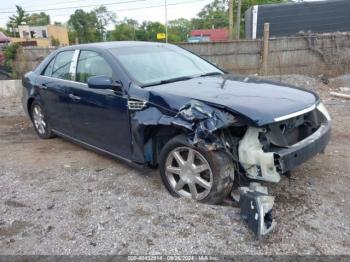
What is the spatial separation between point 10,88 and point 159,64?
8044 millimetres

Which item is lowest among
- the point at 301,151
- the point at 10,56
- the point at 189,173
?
the point at 189,173

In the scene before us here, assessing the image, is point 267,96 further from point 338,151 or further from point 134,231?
point 338,151

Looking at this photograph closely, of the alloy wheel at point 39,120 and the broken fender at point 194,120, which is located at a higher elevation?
the broken fender at point 194,120

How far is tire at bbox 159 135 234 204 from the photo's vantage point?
3227mm

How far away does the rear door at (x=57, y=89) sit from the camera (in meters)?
4.96

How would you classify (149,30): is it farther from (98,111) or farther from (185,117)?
(185,117)

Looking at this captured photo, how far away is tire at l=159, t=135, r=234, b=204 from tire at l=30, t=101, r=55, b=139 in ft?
9.95

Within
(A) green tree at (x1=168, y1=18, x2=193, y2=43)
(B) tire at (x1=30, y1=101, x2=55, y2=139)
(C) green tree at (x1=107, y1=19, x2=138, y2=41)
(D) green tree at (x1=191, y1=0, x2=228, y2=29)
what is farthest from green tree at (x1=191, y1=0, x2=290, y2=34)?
(B) tire at (x1=30, y1=101, x2=55, y2=139)

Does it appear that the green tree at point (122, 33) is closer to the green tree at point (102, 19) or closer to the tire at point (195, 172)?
the green tree at point (102, 19)

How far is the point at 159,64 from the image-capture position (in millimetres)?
4340

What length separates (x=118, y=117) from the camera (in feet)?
13.1

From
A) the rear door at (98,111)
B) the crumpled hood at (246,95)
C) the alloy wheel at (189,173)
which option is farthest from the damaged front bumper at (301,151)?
the rear door at (98,111)

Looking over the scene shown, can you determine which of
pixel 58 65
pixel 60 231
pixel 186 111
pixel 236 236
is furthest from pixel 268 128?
pixel 58 65

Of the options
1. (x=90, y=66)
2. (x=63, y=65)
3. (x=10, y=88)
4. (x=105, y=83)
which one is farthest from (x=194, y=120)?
(x=10, y=88)
